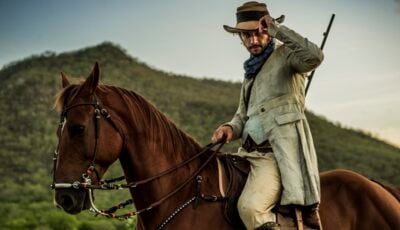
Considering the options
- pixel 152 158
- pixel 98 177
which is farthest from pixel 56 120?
pixel 98 177

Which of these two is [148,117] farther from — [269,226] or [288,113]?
[269,226]

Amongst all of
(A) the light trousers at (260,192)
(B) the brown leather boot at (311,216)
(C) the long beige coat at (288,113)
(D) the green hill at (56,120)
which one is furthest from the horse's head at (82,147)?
(D) the green hill at (56,120)

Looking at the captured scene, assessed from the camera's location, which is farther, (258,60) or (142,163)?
(258,60)

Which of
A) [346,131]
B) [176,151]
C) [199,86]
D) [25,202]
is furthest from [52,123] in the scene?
[176,151]

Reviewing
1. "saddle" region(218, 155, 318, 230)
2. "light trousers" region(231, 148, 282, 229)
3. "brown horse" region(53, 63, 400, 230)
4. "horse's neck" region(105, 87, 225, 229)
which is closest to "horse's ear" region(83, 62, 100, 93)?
"brown horse" region(53, 63, 400, 230)

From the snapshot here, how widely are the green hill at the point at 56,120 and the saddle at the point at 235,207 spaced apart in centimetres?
1676

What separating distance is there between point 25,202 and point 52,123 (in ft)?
35.0

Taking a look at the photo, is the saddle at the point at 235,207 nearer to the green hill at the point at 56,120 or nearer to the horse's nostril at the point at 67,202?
the horse's nostril at the point at 67,202

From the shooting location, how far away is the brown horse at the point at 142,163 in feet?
16.9

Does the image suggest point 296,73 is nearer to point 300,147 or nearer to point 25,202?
point 300,147

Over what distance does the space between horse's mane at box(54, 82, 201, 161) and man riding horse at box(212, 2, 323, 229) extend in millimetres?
621

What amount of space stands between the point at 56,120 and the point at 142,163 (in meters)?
35.5

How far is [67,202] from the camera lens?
5.18m

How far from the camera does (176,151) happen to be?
5660 millimetres
